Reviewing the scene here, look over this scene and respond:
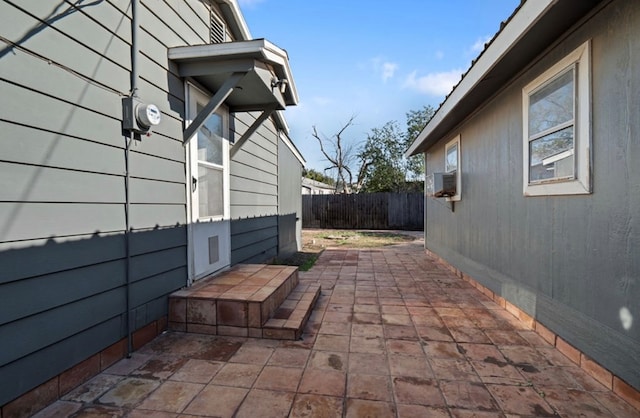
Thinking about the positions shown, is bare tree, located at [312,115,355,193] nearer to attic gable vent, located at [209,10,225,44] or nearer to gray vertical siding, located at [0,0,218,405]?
attic gable vent, located at [209,10,225,44]

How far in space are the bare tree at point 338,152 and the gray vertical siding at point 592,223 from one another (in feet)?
56.8

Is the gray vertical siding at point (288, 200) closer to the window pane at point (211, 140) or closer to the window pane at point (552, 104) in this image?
the window pane at point (211, 140)

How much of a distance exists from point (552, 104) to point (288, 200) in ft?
17.3

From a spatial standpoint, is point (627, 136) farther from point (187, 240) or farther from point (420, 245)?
point (420, 245)

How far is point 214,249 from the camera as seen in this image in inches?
136

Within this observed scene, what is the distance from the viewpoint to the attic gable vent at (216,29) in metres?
3.63

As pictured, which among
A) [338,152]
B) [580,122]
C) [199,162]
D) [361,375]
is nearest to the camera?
[361,375]

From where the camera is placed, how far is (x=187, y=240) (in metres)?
2.91

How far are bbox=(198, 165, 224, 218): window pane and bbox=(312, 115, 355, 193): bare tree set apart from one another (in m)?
17.2

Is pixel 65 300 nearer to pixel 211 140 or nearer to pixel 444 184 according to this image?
pixel 211 140

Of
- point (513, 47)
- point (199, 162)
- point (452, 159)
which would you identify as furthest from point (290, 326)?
point (452, 159)

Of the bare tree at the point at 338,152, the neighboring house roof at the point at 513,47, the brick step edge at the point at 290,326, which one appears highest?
the bare tree at the point at 338,152

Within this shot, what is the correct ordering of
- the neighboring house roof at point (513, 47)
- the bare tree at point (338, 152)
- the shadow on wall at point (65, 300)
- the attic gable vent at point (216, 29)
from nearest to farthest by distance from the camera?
the shadow on wall at point (65, 300) → the neighboring house roof at point (513, 47) → the attic gable vent at point (216, 29) → the bare tree at point (338, 152)

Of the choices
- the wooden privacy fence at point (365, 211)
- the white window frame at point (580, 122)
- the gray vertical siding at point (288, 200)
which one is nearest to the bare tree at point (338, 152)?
the wooden privacy fence at point (365, 211)
